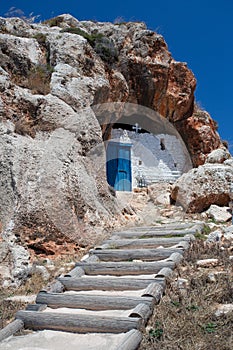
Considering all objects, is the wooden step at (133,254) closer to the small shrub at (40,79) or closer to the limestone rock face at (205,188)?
the limestone rock face at (205,188)

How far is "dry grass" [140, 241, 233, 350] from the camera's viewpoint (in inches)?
138

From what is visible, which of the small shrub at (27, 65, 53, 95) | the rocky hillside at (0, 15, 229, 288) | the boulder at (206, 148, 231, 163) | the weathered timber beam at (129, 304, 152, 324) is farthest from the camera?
the boulder at (206, 148, 231, 163)

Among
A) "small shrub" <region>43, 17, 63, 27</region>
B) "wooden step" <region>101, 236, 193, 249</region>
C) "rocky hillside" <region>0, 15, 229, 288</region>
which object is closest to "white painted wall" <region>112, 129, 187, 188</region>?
"rocky hillside" <region>0, 15, 229, 288</region>

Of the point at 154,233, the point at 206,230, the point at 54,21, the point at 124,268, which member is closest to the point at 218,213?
the point at 206,230

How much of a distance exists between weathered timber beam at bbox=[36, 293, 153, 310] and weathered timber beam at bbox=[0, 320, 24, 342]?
0.50 meters

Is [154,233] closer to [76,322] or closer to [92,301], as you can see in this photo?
[92,301]

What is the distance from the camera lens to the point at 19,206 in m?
6.90

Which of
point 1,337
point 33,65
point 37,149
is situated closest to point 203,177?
point 37,149

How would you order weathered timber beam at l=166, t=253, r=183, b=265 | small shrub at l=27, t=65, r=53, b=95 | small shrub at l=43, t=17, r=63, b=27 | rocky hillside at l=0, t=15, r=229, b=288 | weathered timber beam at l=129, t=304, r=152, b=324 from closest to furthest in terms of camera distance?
weathered timber beam at l=129, t=304, r=152, b=324 → weathered timber beam at l=166, t=253, r=183, b=265 → rocky hillside at l=0, t=15, r=229, b=288 → small shrub at l=27, t=65, r=53, b=95 → small shrub at l=43, t=17, r=63, b=27

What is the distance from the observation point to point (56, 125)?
338 inches

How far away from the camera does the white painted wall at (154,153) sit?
18.6m

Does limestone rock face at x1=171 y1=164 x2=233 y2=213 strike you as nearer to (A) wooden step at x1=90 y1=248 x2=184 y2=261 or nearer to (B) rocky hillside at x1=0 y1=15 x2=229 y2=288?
(B) rocky hillside at x1=0 y1=15 x2=229 y2=288

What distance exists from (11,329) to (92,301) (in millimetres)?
1016

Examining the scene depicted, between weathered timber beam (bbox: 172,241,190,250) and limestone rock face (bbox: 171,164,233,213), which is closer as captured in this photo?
weathered timber beam (bbox: 172,241,190,250)
